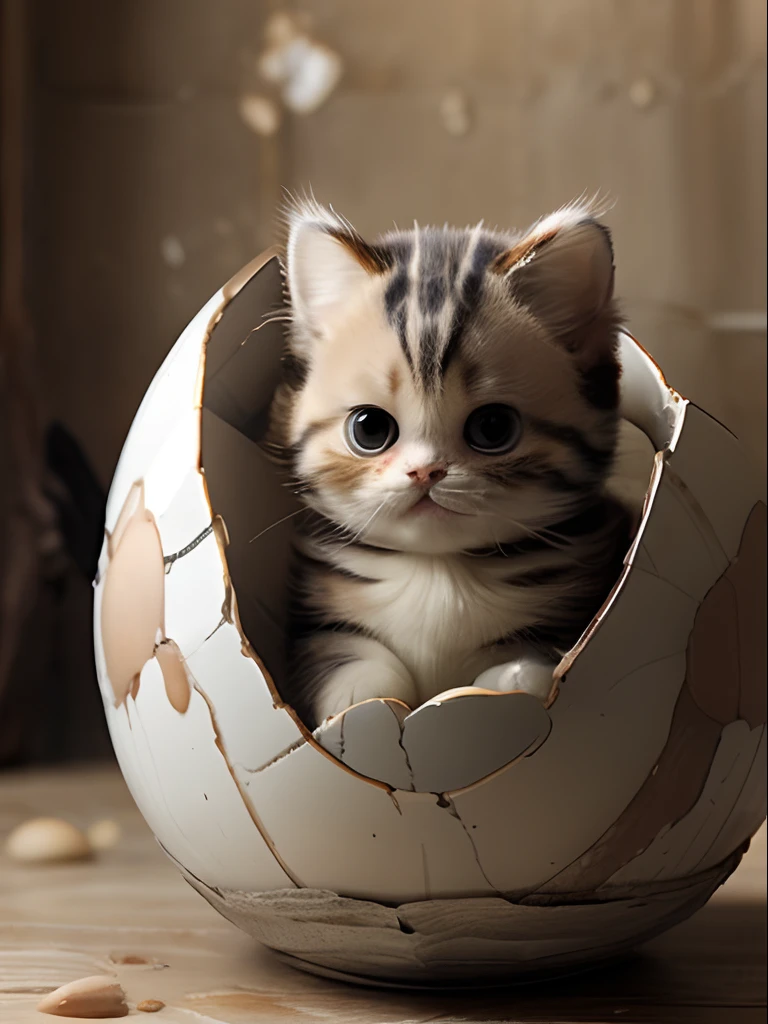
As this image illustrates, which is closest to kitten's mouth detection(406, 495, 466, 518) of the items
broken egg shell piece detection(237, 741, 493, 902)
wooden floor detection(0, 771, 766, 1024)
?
broken egg shell piece detection(237, 741, 493, 902)

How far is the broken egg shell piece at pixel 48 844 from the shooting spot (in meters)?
0.93

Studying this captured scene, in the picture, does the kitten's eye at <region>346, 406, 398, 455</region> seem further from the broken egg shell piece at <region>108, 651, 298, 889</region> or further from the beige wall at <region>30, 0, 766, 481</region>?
the beige wall at <region>30, 0, 766, 481</region>

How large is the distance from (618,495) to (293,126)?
3.09 ft

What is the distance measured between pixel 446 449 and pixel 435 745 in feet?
0.46

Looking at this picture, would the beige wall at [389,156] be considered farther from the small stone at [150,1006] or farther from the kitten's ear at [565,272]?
the small stone at [150,1006]

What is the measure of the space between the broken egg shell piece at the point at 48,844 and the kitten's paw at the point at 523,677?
50 cm

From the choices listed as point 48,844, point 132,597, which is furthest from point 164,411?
point 48,844

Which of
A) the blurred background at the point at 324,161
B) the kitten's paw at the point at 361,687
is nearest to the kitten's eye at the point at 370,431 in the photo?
the kitten's paw at the point at 361,687

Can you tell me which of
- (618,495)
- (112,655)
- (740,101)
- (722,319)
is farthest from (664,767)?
(740,101)

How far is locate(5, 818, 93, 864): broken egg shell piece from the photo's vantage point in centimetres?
93

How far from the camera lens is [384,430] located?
59 centimetres

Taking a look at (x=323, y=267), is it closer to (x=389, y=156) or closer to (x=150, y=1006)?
(x=150, y=1006)

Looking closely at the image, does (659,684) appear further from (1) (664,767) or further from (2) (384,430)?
(2) (384,430)

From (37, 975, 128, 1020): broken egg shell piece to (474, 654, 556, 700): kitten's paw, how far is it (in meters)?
0.25
